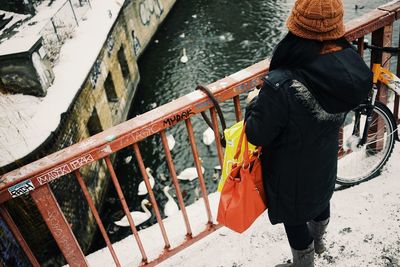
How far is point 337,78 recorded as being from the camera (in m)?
1.90

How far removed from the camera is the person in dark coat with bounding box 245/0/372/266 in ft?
6.14

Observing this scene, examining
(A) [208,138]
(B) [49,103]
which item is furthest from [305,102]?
(A) [208,138]

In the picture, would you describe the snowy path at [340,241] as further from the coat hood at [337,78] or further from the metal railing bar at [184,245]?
the coat hood at [337,78]

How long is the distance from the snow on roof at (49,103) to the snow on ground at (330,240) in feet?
15.9

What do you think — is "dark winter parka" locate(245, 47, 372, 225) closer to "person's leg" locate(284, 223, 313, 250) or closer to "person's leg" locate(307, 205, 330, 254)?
"person's leg" locate(284, 223, 313, 250)

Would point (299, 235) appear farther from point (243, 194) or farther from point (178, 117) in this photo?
point (178, 117)

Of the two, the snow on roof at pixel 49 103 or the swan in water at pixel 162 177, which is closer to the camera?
the snow on roof at pixel 49 103

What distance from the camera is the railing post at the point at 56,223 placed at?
98.0 inches

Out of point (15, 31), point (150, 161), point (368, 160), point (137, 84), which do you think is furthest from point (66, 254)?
point (137, 84)

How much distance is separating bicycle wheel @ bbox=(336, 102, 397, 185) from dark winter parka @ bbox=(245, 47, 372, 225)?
1466 mm

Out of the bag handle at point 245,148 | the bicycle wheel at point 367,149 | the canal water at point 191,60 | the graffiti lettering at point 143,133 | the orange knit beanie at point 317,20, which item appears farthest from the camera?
the canal water at point 191,60

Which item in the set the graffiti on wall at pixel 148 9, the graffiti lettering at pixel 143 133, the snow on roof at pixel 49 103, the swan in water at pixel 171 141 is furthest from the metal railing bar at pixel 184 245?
the graffiti on wall at pixel 148 9

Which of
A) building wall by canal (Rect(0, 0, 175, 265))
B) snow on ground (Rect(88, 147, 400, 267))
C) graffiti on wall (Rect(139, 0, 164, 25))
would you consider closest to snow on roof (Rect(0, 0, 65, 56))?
building wall by canal (Rect(0, 0, 175, 265))

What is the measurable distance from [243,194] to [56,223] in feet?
4.31
